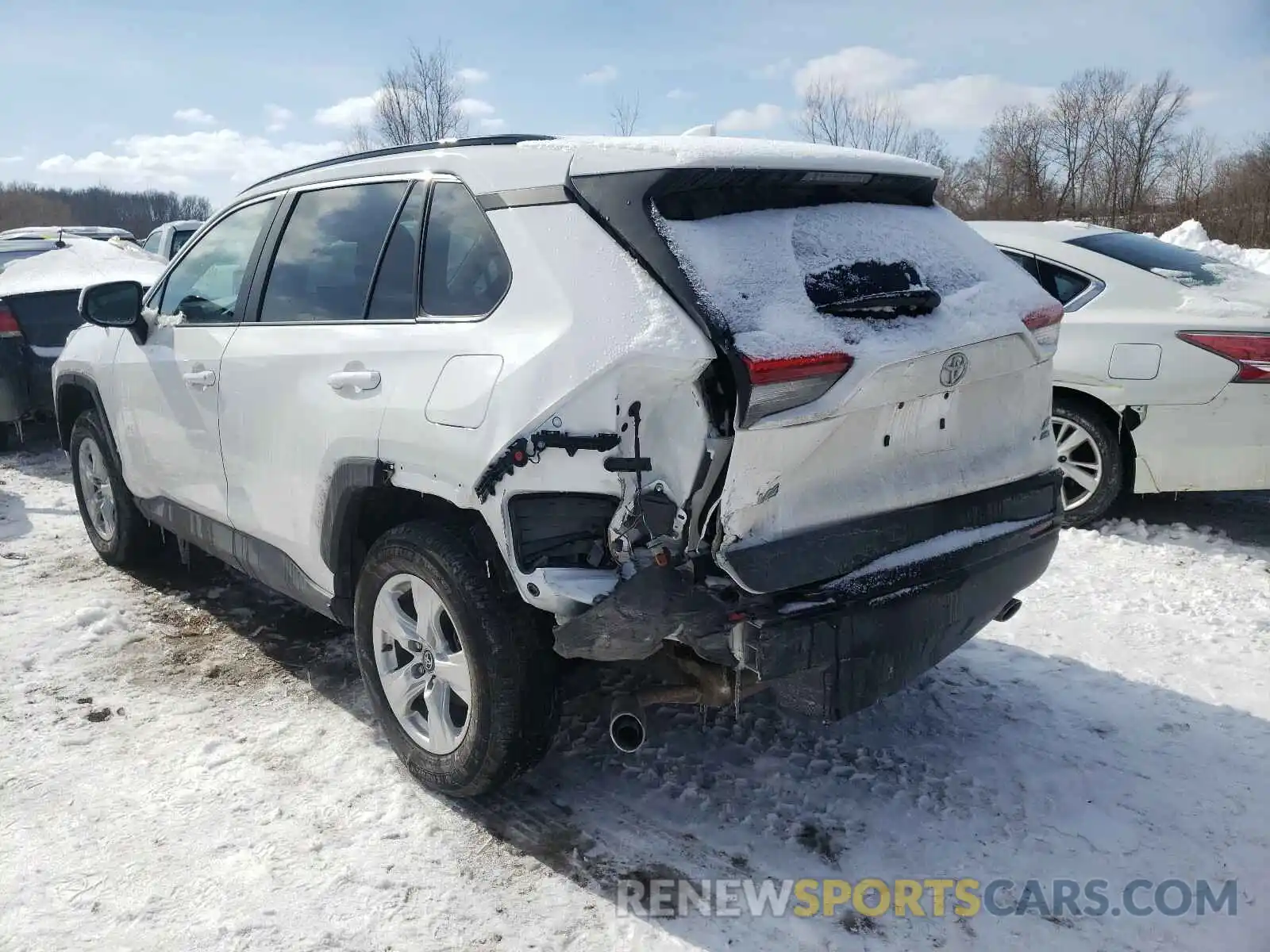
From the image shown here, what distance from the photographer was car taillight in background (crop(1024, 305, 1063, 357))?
9.39 feet

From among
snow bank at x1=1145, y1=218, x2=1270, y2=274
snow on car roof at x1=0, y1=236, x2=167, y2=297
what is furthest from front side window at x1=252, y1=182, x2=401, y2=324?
snow bank at x1=1145, y1=218, x2=1270, y2=274

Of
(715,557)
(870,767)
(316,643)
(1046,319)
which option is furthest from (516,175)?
(316,643)

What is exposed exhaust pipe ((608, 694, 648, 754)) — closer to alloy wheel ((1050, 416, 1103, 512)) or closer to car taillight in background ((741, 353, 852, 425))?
car taillight in background ((741, 353, 852, 425))

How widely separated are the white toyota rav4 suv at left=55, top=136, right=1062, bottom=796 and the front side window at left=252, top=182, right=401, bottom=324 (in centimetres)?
2

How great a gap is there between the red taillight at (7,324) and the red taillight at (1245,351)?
8.14 m

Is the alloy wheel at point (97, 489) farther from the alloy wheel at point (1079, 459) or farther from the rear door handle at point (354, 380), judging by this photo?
the alloy wheel at point (1079, 459)

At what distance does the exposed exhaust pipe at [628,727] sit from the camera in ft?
8.50

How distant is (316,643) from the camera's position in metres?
4.21

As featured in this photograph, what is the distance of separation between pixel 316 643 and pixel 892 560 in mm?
2723

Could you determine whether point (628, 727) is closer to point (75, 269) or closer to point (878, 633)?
point (878, 633)

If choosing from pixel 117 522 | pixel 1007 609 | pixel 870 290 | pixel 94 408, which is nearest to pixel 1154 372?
pixel 1007 609

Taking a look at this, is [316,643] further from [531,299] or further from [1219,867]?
[1219,867]

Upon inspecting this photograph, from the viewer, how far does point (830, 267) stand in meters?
2.54

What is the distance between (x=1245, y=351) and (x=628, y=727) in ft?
13.1
